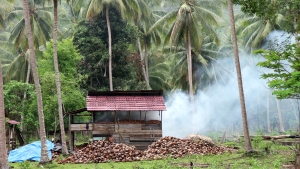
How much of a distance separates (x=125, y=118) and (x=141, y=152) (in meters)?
4.19

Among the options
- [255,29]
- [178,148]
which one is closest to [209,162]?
[178,148]

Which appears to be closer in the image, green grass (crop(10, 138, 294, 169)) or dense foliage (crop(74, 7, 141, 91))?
green grass (crop(10, 138, 294, 169))

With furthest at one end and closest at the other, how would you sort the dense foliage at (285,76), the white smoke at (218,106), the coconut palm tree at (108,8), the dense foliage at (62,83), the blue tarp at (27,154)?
the white smoke at (218,106) < the coconut palm tree at (108,8) < the dense foliage at (62,83) < the blue tarp at (27,154) < the dense foliage at (285,76)

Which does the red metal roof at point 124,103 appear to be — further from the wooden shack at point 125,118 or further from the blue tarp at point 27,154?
the blue tarp at point 27,154

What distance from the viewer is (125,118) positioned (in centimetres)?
2489

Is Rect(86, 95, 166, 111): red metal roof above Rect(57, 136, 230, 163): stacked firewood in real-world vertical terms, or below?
above

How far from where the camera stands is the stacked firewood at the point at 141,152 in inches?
800

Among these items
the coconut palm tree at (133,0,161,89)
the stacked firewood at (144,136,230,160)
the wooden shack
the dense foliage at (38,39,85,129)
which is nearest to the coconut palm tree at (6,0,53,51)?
the dense foliage at (38,39,85,129)

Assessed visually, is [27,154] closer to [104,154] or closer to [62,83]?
[104,154]

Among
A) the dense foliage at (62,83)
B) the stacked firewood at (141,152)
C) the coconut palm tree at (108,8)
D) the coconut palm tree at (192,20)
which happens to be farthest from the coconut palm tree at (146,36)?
the stacked firewood at (141,152)

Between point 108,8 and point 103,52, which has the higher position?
A: point 108,8

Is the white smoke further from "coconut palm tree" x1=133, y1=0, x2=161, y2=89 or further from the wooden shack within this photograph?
the wooden shack

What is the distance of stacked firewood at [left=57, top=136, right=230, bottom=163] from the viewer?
20.3m

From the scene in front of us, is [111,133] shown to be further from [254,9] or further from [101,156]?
[254,9]
